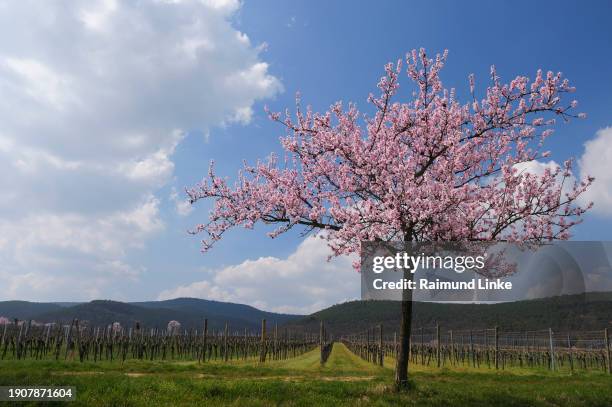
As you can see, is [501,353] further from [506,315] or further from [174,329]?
[506,315]

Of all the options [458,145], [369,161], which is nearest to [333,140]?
[369,161]

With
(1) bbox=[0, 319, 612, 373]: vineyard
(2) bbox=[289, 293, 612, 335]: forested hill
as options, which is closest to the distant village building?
(1) bbox=[0, 319, 612, 373]: vineyard

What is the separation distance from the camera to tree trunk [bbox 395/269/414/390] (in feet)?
48.6

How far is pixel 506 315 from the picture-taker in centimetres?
12338

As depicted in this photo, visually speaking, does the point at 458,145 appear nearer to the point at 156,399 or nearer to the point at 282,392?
the point at 282,392

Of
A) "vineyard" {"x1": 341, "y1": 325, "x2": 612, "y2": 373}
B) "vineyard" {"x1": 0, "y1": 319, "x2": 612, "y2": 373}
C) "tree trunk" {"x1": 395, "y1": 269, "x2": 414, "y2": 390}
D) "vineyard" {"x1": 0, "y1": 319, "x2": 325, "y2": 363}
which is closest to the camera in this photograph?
"tree trunk" {"x1": 395, "y1": 269, "x2": 414, "y2": 390}

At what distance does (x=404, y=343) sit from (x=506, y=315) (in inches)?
4757

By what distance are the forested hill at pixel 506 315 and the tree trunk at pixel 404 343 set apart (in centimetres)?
8165

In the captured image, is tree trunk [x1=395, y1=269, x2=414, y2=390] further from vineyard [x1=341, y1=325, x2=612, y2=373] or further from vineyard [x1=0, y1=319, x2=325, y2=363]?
vineyard [x1=341, y1=325, x2=612, y2=373]

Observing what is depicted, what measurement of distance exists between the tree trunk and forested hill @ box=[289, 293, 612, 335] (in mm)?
81648

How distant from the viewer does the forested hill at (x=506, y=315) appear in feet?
350

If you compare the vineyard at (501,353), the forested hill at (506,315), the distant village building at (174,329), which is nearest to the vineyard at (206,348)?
the vineyard at (501,353)

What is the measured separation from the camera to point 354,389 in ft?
44.8

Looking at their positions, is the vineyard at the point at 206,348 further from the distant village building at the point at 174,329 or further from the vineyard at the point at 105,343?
the distant village building at the point at 174,329
